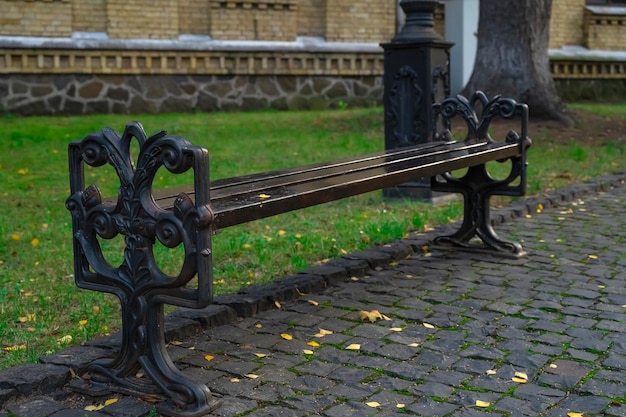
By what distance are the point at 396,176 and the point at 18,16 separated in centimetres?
1106

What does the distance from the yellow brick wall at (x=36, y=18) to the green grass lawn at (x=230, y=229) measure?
151 centimetres

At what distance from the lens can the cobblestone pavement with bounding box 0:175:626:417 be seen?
347 centimetres

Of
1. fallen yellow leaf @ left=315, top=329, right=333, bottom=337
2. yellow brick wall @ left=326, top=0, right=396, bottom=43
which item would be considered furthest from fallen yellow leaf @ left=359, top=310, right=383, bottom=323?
yellow brick wall @ left=326, top=0, right=396, bottom=43

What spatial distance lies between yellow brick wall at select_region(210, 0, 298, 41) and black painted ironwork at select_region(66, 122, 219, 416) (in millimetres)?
12639

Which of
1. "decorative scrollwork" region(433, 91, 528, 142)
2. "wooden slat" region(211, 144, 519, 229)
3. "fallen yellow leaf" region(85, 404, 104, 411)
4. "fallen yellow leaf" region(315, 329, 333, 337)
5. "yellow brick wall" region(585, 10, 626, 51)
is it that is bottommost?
"fallen yellow leaf" region(315, 329, 333, 337)

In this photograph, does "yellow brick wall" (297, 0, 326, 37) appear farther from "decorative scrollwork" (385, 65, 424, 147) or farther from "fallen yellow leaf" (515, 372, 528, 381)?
"fallen yellow leaf" (515, 372, 528, 381)

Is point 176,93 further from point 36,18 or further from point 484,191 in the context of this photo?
point 484,191

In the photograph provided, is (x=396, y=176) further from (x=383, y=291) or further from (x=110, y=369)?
(x=110, y=369)

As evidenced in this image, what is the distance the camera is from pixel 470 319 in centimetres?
461

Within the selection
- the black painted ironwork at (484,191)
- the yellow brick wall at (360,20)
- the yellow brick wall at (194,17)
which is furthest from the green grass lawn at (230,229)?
the yellow brick wall at (360,20)

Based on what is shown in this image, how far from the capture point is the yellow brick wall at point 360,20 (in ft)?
55.6

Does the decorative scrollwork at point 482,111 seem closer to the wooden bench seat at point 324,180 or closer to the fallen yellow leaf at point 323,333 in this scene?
the wooden bench seat at point 324,180

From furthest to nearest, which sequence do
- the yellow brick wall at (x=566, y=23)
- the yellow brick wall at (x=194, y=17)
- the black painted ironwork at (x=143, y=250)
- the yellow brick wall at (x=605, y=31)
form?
the yellow brick wall at (x=605, y=31)
the yellow brick wall at (x=566, y=23)
the yellow brick wall at (x=194, y=17)
the black painted ironwork at (x=143, y=250)

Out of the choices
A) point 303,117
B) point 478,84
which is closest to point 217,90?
point 303,117
